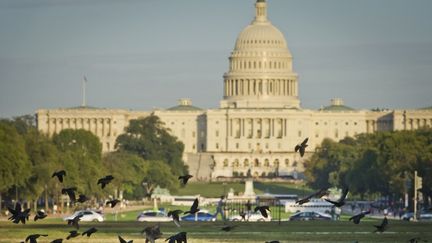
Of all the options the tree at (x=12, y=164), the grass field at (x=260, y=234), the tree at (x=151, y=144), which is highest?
the tree at (x=151, y=144)

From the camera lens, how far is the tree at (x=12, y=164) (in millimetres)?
83125

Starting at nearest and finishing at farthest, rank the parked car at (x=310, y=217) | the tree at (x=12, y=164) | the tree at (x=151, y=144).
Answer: the parked car at (x=310, y=217) → the tree at (x=12, y=164) → the tree at (x=151, y=144)

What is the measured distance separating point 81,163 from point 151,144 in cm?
6678

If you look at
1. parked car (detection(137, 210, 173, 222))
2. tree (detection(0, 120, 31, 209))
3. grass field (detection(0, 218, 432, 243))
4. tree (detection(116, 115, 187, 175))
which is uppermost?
tree (detection(116, 115, 187, 175))

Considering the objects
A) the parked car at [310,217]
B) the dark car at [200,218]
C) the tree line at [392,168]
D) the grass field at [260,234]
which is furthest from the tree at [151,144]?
the grass field at [260,234]

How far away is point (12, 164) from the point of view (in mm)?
Answer: 84688

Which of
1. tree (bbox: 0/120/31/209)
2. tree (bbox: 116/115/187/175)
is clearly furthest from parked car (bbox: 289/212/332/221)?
tree (bbox: 116/115/187/175)

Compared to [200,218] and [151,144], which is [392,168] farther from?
[151,144]

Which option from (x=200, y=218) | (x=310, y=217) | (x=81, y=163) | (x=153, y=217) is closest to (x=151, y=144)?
(x=81, y=163)

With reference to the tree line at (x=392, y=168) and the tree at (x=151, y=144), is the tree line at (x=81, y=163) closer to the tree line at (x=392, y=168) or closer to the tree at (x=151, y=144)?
the tree at (x=151, y=144)

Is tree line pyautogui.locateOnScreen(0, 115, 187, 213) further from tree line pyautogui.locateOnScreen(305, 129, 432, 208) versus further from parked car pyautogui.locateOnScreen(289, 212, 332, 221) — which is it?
tree line pyautogui.locateOnScreen(305, 129, 432, 208)

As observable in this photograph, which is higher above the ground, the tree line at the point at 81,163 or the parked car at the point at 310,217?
the tree line at the point at 81,163

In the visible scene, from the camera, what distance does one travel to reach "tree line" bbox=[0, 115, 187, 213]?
289 ft

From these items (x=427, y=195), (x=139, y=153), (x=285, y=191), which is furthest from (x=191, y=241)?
(x=139, y=153)
